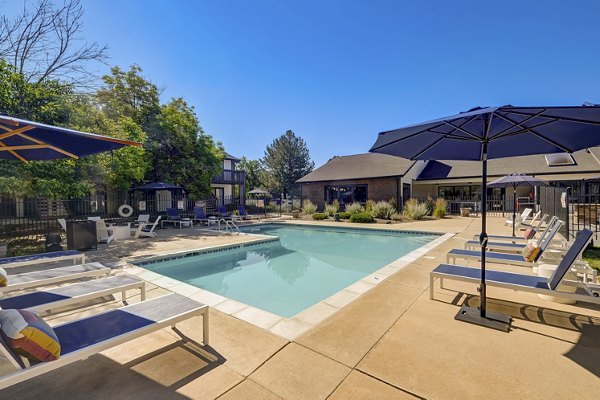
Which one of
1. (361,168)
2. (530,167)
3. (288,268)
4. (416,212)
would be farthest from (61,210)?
(530,167)

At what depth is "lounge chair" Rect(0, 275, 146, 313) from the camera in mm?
2947

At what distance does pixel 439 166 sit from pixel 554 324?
78.9 ft

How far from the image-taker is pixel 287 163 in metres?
A: 43.4

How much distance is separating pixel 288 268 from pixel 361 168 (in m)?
17.6

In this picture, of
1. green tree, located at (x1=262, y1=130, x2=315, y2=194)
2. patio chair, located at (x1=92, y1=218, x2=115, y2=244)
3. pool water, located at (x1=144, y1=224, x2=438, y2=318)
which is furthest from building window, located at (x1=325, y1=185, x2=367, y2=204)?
green tree, located at (x1=262, y1=130, x2=315, y2=194)

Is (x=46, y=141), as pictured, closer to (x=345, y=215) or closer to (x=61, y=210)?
(x=61, y=210)

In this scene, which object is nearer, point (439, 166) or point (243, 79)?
point (243, 79)

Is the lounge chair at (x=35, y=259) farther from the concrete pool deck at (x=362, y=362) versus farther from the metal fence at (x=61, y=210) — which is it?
the metal fence at (x=61, y=210)

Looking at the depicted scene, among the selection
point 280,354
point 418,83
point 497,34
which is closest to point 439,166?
point 418,83

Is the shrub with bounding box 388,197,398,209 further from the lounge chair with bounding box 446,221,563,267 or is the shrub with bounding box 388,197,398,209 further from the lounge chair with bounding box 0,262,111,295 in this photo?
the lounge chair with bounding box 0,262,111,295

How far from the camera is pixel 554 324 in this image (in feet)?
10.6

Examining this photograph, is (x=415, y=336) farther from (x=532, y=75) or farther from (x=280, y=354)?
(x=532, y=75)

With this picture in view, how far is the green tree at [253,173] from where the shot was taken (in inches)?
1839

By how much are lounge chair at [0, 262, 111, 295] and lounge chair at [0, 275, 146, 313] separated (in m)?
0.53
